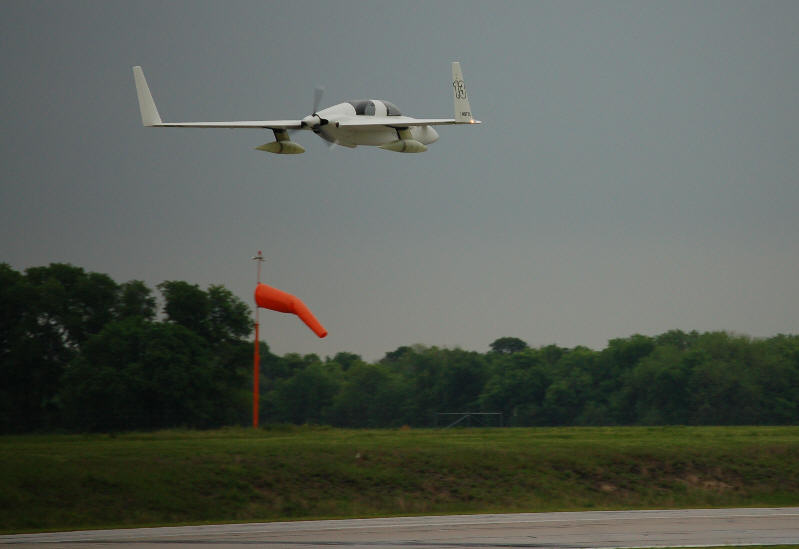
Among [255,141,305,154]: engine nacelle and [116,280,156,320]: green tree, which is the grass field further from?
[116,280,156,320]: green tree

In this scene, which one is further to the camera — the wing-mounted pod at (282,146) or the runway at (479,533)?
the wing-mounted pod at (282,146)

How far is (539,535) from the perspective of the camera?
39.8 m

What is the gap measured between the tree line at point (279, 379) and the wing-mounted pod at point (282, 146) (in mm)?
48942

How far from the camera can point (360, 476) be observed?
175ft

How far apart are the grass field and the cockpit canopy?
1828cm

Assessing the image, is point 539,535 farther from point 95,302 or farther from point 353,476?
point 95,302

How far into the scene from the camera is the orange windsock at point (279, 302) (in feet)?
217

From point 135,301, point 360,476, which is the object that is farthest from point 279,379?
point 360,476

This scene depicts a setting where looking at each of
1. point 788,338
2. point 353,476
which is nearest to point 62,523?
Answer: point 353,476

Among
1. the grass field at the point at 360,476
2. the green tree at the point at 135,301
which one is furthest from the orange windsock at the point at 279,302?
the green tree at the point at 135,301

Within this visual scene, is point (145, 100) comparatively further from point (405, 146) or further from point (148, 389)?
point (148, 389)

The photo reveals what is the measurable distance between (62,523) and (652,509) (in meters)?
26.7

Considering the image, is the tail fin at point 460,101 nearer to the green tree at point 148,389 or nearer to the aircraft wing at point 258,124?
the aircraft wing at point 258,124

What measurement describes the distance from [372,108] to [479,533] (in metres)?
17.5
